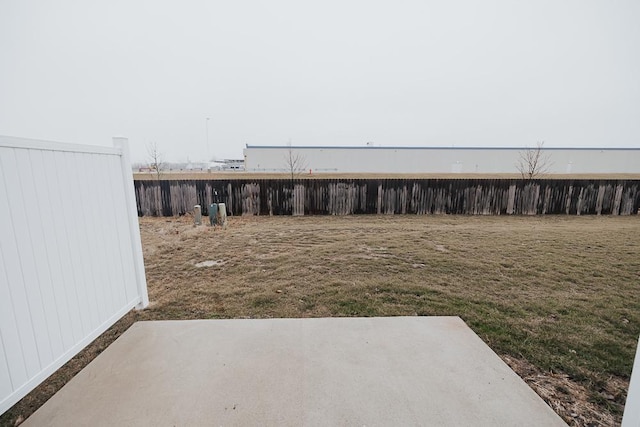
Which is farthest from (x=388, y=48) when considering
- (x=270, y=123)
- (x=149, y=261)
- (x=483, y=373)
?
(x=270, y=123)

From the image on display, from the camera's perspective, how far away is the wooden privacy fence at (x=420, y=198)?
1024 cm

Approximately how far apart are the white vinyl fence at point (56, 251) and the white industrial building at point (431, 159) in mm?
30133

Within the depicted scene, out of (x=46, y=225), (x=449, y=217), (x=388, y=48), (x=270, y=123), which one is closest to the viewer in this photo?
(x=46, y=225)

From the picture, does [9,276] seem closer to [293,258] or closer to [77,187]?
[77,187]

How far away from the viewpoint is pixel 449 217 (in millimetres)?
10062

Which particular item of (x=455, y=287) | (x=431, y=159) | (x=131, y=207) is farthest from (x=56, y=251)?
(x=431, y=159)

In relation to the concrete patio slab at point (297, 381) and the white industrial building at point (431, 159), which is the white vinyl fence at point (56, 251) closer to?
the concrete patio slab at point (297, 381)

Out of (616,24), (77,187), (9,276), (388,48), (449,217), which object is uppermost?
(388,48)

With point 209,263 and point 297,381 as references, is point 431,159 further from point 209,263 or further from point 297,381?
point 297,381

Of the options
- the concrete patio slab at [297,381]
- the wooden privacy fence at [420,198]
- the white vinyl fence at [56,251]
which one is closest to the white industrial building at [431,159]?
the wooden privacy fence at [420,198]

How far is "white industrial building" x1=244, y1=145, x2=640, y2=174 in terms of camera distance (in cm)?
3297

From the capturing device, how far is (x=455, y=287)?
369cm

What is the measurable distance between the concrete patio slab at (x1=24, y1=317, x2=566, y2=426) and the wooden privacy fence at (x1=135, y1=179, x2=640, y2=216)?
7990mm

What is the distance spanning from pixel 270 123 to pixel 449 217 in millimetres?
32080
